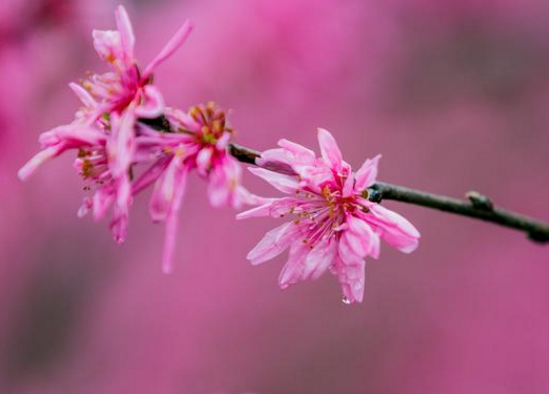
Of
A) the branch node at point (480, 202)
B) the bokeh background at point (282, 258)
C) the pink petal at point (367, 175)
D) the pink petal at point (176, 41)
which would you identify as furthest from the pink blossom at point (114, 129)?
the bokeh background at point (282, 258)

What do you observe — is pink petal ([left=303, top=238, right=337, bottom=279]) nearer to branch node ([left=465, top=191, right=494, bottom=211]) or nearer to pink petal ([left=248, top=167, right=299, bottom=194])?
pink petal ([left=248, top=167, right=299, bottom=194])

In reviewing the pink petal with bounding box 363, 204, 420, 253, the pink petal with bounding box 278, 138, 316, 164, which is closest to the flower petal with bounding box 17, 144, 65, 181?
the pink petal with bounding box 278, 138, 316, 164

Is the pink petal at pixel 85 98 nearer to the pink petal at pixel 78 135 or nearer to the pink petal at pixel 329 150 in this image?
the pink petal at pixel 78 135

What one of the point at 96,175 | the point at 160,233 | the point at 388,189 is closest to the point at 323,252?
the point at 388,189

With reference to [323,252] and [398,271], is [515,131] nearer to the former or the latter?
[398,271]

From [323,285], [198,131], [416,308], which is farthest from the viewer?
[323,285]

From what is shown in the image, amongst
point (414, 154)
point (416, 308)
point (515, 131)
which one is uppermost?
point (515, 131)
